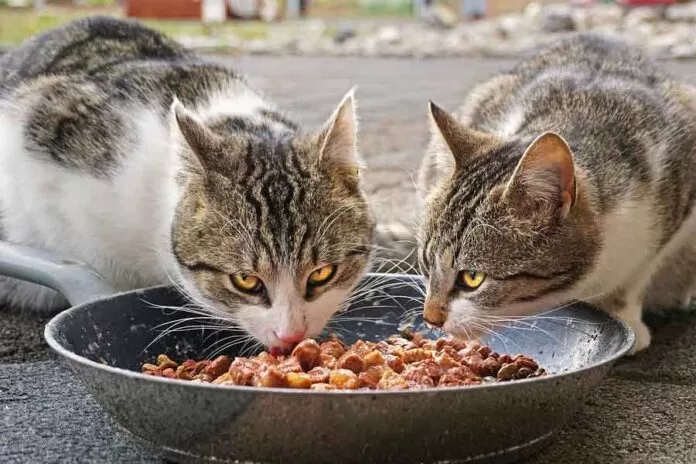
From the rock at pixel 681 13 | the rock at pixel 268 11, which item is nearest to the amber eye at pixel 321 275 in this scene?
the rock at pixel 681 13

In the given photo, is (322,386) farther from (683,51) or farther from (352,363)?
(683,51)

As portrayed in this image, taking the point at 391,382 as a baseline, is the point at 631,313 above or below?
below

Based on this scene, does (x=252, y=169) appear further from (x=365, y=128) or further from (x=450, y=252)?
(x=365, y=128)

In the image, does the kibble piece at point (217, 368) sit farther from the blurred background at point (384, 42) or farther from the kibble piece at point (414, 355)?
the blurred background at point (384, 42)

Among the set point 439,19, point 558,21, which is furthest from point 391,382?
point 439,19

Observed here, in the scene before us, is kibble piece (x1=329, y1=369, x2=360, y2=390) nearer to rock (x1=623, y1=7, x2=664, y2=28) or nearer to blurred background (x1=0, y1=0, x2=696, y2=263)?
blurred background (x1=0, y1=0, x2=696, y2=263)

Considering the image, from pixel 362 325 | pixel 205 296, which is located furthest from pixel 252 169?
pixel 362 325

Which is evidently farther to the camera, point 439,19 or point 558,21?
point 439,19
